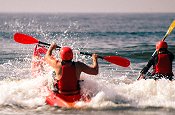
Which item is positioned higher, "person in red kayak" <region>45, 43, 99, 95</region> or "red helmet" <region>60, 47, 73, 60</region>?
"red helmet" <region>60, 47, 73, 60</region>

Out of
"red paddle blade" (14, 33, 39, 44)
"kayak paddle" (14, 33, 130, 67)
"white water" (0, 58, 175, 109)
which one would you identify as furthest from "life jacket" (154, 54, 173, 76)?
"red paddle blade" (14, 33, 39, 44)

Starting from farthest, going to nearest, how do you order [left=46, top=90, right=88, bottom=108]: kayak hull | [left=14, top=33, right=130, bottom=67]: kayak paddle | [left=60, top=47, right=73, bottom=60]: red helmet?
[left=14, top=33, right=130, bottom=67]: kayak paddle, [left=60, top=47, right=73, bottom=60]: red helmet, [left=46, top=90, right=88, bottom=108]: kayak hull

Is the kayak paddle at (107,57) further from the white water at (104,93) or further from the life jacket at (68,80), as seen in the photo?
the life jacket at (68,80)

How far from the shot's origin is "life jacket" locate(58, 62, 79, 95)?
1028 centimetres

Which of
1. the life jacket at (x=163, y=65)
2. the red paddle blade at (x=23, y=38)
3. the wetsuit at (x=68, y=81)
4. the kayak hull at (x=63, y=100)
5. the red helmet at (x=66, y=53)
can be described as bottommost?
the kayak hull at (x=63, y=100)

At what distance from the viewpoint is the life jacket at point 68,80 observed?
10.3 m

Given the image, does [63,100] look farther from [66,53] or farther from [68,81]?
[66,53]

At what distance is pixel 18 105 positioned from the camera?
10445 millimetres

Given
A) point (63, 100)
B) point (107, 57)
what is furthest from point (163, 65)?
point (63, 100)

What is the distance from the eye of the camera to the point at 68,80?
10.3 meters

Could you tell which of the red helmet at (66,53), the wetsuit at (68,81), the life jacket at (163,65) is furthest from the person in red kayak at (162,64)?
the red helmet at (66,53)

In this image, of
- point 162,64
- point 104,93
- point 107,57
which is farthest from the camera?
point 107,57

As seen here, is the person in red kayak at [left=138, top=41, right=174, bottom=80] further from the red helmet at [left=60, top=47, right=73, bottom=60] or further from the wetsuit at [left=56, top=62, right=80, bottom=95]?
the red helmet at [left=60, top=47, right=73, bottom=60]

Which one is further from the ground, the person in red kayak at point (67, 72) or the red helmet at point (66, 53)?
the red helmet at point (66, 53)
